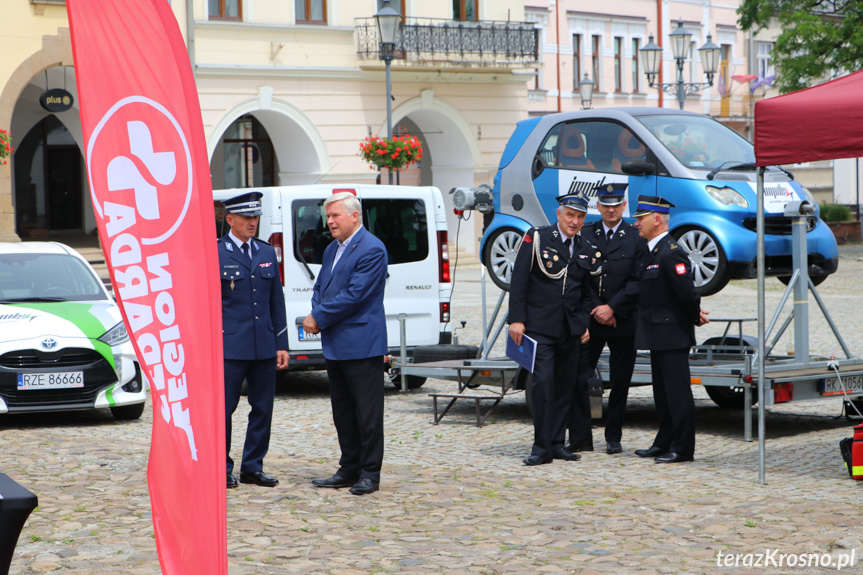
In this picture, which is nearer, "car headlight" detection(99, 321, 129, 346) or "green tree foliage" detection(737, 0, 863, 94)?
"car headlight" detection(99, 321, 129, 346)

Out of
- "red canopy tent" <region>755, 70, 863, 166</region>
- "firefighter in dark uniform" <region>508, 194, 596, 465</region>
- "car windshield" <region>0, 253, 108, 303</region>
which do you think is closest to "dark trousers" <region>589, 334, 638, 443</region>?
"firefighter in dark uniform" <region>508, 194, 596, 465</region>

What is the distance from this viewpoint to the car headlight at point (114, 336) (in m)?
10.3

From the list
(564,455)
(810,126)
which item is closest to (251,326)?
(564,455)

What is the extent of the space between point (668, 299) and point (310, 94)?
2316 centimetres

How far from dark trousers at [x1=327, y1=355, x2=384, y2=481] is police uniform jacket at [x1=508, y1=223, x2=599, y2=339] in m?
1.40

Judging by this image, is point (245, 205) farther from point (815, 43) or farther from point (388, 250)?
point (815, 43)

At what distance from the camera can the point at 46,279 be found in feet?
36.3

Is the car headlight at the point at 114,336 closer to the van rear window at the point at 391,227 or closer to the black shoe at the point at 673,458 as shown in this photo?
the van rear window at the point at 391,227

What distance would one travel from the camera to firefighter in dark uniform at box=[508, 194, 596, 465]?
8.59 m

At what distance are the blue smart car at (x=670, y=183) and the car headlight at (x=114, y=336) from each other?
3692 millimetres

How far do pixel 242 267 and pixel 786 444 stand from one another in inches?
173

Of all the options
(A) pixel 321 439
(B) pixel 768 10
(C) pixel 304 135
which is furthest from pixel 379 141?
(A) pixel 321 439

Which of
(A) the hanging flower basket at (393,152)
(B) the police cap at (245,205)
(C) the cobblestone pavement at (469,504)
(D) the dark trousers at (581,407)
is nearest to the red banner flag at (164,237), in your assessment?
(C) the cobblestone pavement at (469,504)

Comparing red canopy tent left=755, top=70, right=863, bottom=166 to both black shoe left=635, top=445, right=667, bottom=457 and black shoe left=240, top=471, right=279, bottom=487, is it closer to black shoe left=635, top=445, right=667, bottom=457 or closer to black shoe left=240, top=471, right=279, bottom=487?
black shoe left=635, top=445, right=667, bottom=457
